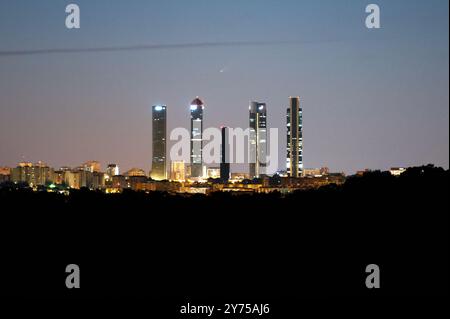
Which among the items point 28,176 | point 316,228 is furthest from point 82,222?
point 28,176

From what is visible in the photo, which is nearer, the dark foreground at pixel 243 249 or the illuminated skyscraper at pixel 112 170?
the dark foreground at pixel 243 249

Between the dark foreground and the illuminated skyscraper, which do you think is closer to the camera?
the dark foreground

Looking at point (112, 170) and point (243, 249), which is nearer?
point (243, 249)
